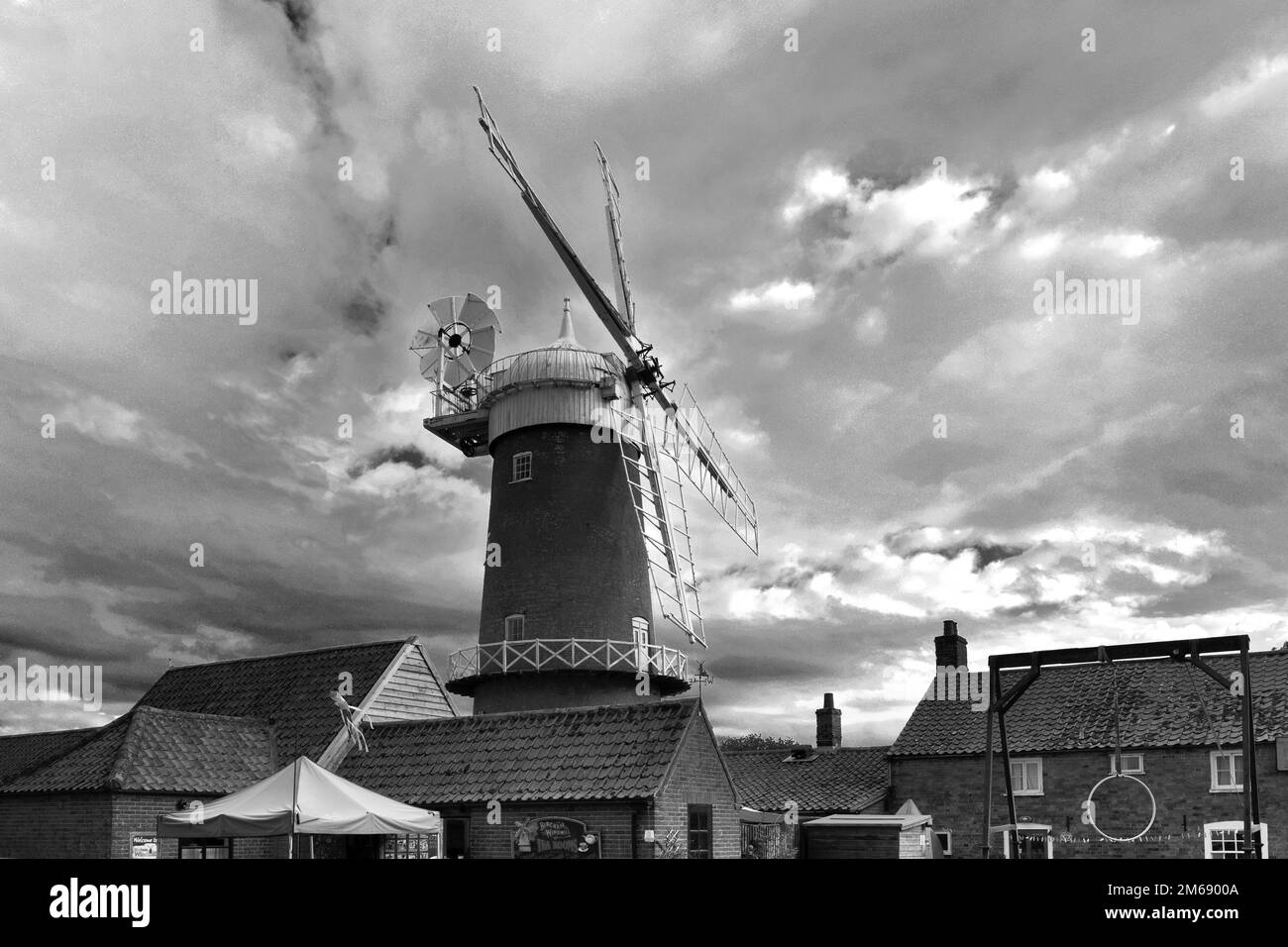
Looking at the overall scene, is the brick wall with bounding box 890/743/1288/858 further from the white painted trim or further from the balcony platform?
the balcony platform

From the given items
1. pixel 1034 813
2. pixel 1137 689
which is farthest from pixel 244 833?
pixel 1137 689

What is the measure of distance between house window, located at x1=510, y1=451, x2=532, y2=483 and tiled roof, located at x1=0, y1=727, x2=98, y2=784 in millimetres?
15249

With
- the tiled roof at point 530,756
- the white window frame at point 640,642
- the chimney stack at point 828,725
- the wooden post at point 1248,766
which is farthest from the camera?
the chimney stack at point 828,725

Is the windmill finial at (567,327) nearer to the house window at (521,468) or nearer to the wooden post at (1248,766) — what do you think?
the house window at (521,468)

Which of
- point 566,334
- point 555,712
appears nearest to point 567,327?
point 566,334

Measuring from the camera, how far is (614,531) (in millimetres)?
34094

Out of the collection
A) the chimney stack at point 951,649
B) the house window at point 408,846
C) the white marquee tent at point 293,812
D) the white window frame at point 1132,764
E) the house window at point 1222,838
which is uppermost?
the chimney stack at point 951,649

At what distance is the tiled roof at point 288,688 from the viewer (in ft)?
109

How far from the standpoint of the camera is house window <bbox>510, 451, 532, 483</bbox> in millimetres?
34281

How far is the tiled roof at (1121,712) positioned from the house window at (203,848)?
67.9 ft

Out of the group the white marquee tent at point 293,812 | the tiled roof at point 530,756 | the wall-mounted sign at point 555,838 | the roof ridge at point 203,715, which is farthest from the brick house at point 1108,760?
the roof ridge at point 203,715

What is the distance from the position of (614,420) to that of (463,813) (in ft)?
40.6
